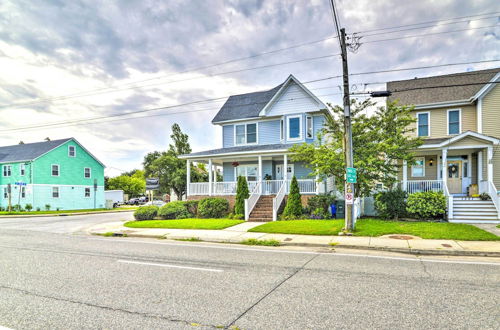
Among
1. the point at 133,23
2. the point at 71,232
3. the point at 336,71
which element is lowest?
the point at 71,232

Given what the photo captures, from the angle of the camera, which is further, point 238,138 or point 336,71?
point 238,138

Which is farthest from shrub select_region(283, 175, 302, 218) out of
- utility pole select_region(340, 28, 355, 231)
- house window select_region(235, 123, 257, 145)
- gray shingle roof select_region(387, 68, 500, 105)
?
gray shingle roof select_region(387, 68, 500, 105)

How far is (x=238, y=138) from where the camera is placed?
79.6 feet

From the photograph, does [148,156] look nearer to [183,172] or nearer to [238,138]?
[183,172]

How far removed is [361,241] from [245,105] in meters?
17.2

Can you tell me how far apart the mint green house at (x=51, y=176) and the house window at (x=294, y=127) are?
101 ft

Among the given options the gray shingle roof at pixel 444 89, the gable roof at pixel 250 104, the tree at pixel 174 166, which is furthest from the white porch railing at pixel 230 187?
the tree at pixel 174 166

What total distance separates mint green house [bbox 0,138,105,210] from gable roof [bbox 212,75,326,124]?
→ 81.7 ft

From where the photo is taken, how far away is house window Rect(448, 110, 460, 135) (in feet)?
65.3

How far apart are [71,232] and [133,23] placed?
11.8m

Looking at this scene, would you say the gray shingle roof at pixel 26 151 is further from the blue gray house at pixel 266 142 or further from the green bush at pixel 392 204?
the green bush at pixel 392 204

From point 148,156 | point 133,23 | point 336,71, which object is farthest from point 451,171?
point 148,156

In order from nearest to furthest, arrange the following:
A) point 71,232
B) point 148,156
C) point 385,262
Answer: point 385,262 → point 71,232 → point 148,156

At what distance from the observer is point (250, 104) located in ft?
82.3
